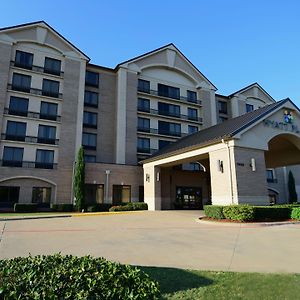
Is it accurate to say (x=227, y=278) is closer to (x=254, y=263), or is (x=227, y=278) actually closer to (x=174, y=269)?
(x=174, y=269)

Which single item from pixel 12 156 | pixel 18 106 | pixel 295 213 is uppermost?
pixel 18 106

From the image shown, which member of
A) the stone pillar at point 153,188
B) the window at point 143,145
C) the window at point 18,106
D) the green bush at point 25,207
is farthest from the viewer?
the window at point 143,145

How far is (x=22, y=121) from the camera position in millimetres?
32156

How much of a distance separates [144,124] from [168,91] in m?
7.34

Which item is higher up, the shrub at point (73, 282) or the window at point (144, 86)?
the window at point (144, 86)

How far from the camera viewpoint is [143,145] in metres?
38.4

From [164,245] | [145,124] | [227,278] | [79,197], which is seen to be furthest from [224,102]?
[227,278]

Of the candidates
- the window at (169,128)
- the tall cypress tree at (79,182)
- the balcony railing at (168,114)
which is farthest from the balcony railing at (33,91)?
the window at (169,128)

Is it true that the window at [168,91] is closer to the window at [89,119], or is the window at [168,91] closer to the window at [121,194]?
the window at [89,119]

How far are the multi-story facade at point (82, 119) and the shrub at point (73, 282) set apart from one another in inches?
1103

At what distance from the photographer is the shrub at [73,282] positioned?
3.98 meters

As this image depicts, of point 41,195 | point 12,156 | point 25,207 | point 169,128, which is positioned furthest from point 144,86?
point 25,207

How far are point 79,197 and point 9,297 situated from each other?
27419mm

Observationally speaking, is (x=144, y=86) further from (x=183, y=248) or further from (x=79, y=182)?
(x=183, y=248)
